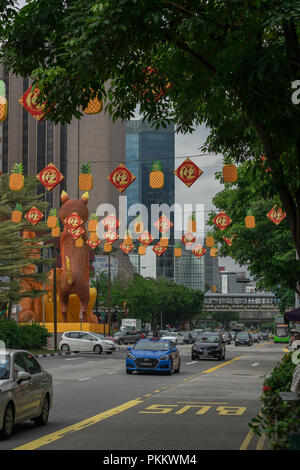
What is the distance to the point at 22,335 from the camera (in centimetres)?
4522

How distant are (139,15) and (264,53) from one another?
1.78m

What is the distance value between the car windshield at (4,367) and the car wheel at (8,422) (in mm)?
627

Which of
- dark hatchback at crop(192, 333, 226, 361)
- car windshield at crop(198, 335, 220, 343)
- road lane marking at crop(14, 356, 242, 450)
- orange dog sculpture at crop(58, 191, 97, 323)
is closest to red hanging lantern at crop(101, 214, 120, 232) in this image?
dark hatchback at crop(192, 333, 226, 361)

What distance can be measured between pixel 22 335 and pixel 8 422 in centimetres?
3418

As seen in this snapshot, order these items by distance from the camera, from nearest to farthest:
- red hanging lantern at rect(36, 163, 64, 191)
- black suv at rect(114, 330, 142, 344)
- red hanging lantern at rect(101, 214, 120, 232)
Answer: red hanging lantern at rect(36, 163, 64, 191) → red hanging lantern at rect(101, 214, 120, 232) → black suv at rect(114, 330, 142, 344)

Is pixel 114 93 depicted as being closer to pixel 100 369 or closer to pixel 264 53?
pixel 264 53

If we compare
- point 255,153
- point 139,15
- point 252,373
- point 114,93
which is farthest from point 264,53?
point 252,373

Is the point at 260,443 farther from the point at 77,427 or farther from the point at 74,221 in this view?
the point at 74,221

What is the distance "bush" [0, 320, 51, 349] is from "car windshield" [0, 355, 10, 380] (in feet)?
96.4

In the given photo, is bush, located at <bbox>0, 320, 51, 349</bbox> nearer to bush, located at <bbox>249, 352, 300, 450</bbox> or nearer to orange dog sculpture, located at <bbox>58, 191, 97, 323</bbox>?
orange dog sculpture, located at <bbox>58, 191, 97, 323</bbox>

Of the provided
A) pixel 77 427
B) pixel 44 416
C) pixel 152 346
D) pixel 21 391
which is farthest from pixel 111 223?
pixel 21 391

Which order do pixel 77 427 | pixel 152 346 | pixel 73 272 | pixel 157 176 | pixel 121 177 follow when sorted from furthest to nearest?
pixel 73 272 → pixel 152 346 → pixel 121 177 → pixel 157 176 → pixel 77 427

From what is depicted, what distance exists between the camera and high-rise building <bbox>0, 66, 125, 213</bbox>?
5246 inches

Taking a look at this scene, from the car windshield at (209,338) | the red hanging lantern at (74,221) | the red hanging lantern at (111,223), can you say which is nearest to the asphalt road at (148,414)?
the red hanging lantern at (111,223)
